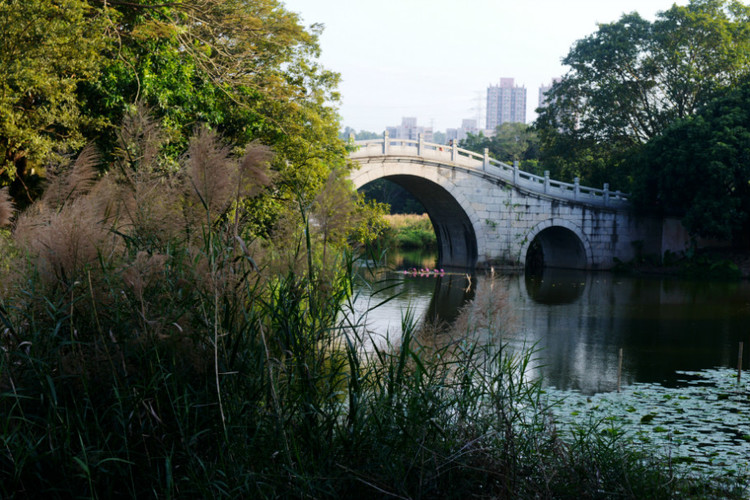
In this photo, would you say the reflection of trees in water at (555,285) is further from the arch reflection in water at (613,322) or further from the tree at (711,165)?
the tree at (711,165)

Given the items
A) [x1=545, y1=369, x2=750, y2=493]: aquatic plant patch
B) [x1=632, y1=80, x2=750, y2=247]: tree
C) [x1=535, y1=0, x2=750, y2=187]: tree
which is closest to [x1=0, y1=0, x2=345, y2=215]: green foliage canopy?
[x1=545, y1=369, x2=750, y2=493]: aquatic plant patch

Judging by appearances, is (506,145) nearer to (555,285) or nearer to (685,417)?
(555,285)

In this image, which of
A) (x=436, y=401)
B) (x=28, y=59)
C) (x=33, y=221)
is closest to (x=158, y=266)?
(x=33, y=221)

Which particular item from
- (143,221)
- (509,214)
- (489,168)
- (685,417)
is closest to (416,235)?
(509,214)

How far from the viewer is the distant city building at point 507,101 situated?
150 meters

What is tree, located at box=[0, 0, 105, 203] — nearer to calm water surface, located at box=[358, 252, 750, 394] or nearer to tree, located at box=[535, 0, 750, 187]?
calm water surface, located at box=[358, 252, 750, 394]

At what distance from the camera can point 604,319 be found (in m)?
12.4

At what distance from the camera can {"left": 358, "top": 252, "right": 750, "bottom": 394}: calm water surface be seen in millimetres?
7721

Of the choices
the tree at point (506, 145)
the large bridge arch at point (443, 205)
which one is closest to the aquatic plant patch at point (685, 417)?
the large bridge arch at point (443, 205)

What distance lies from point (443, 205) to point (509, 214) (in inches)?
85.3

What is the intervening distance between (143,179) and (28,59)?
5297mm

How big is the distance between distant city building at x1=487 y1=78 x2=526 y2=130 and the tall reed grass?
15073 cm

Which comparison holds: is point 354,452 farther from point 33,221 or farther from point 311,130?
point 311,130

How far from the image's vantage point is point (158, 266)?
9.25 ft
